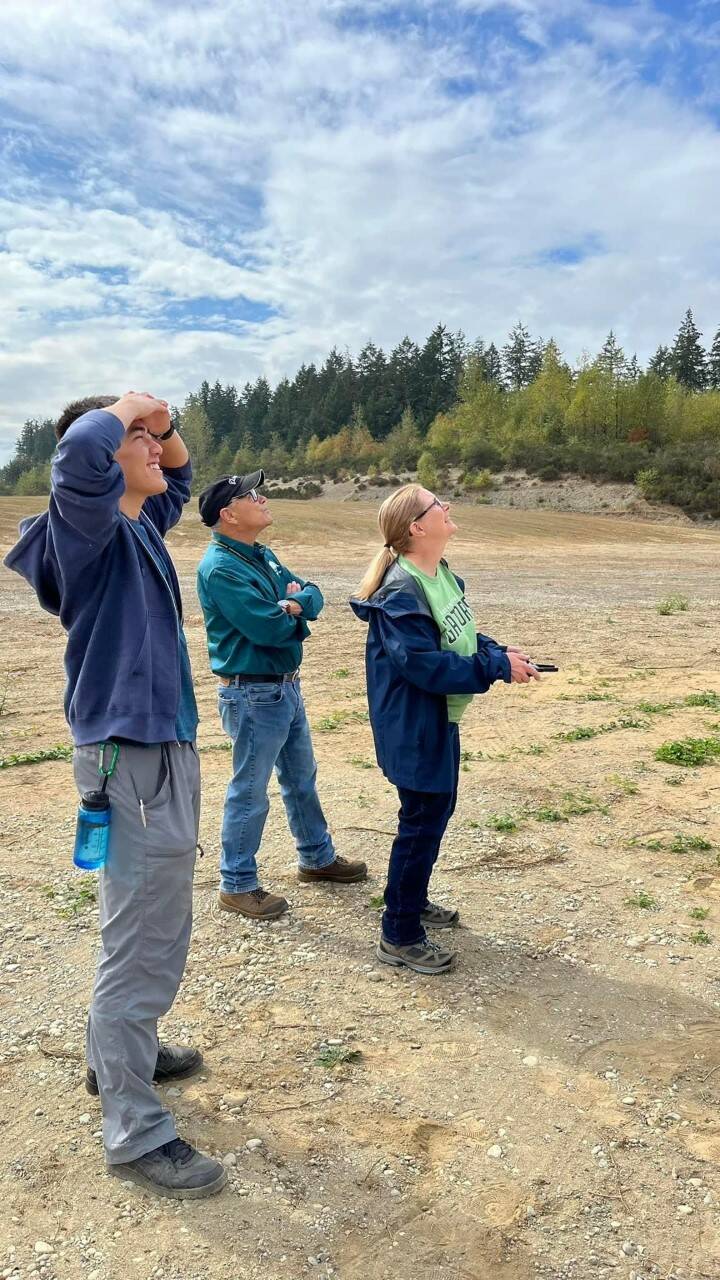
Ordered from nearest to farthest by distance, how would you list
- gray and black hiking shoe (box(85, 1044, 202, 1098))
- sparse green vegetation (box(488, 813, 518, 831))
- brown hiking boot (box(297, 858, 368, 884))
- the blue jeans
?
gray and black hiking shoe (box(85, 1044, 202, 1098)) → the blue jeans → brown hiking boot (box(297, 858, 368, 884)) → sparse green vegetation (box(488, 813, 518, 831))

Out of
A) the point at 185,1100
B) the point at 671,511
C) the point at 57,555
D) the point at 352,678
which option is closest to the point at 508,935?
the point at 185,1100

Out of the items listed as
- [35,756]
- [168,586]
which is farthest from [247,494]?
[35,756]

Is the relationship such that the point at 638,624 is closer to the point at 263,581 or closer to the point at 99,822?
the point at 263,581

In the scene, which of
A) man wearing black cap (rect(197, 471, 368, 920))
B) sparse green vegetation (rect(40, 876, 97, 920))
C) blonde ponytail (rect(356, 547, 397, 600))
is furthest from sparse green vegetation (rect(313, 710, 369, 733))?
blonde ponytail (rect(356, 547, 397, 600))

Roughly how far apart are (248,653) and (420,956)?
61.7 inches

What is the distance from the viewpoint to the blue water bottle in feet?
7.95

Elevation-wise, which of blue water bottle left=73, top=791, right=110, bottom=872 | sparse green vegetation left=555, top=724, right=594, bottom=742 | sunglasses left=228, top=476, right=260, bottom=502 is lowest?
sparse green vegetation left=555, top=724, right=594, bottom=742

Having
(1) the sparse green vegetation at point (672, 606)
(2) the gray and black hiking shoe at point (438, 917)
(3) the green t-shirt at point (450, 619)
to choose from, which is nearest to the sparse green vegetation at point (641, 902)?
(2) the gray and black hiking shoe at point (438, 917)

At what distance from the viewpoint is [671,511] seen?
1734 inches

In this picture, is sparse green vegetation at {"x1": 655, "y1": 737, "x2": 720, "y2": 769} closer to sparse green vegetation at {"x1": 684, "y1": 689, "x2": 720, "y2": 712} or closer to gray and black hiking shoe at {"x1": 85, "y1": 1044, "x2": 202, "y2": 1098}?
sparse green vegetation at {"x1": 684, "y1": 689, "x2": 720, "y2": 712}

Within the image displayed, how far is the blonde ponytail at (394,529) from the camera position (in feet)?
12.0

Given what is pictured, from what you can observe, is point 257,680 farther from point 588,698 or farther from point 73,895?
point 588,698

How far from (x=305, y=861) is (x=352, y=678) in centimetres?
539

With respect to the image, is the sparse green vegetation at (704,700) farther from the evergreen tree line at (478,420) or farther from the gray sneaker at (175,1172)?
the evergreen tree line at (478,420)
